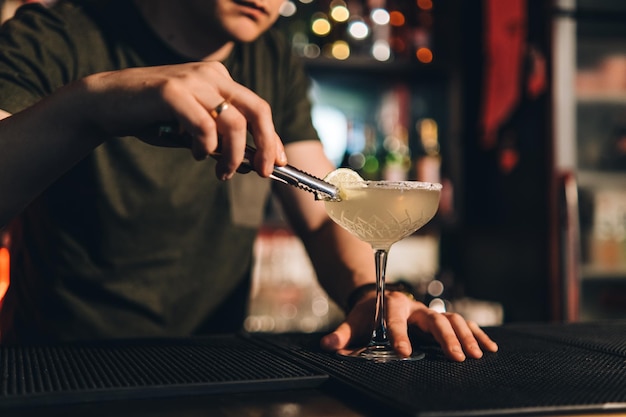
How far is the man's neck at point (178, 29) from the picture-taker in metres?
1.59

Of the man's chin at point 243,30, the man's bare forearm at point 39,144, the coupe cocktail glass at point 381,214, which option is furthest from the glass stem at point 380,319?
the man's chin at point 243,30

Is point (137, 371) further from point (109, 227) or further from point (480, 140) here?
point (480, 140)

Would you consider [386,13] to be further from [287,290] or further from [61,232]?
[61,232]

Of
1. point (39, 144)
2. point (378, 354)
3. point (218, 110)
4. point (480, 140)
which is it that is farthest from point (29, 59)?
point (480, 140)

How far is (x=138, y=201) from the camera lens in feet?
5.21

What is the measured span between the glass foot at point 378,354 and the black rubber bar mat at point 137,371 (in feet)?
0.35

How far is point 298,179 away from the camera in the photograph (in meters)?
1.04

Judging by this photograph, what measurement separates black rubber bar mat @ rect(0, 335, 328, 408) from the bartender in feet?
0.86

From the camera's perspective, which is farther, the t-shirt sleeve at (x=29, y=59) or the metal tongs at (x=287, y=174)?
the t-shirt sleeve at (x=29, y=59)

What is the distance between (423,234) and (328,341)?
2337 mm

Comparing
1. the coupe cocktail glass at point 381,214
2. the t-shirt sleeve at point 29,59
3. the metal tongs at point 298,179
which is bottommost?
the coupe cocktail glass at point 381,214

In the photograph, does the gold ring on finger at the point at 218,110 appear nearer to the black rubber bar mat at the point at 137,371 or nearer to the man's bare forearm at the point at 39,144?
the man's bare forearm at the point at 39,144

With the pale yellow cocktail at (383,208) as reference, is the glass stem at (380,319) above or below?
below

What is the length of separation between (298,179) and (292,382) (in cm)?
32
